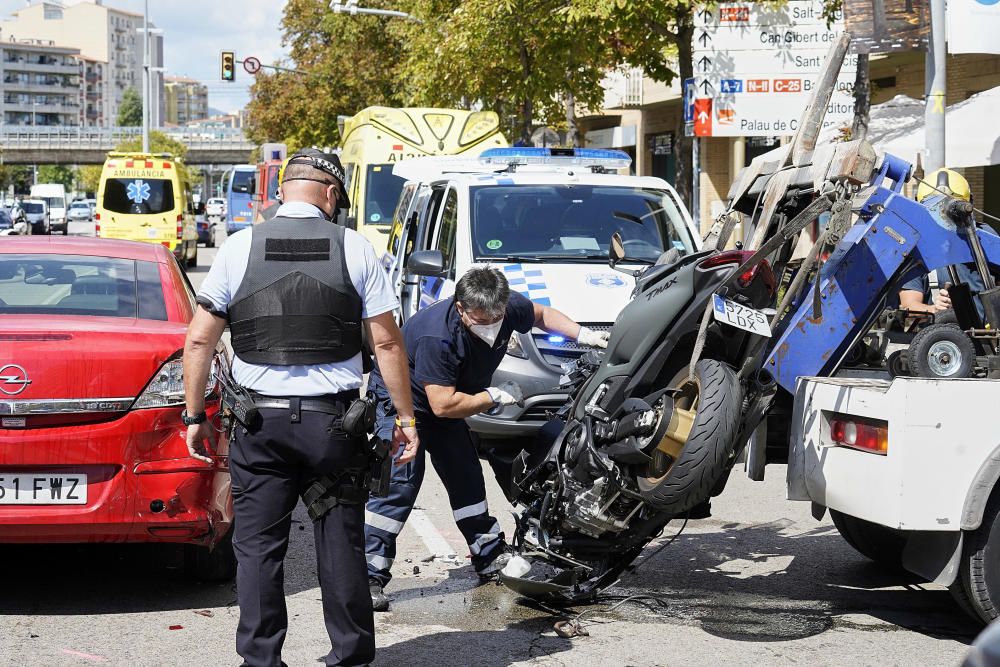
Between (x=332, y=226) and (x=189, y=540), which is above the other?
(x=332, y=226)

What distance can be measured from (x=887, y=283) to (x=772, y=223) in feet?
2.04

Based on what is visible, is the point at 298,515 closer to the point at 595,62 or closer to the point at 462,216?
the point at 462,216

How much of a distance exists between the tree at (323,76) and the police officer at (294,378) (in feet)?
102

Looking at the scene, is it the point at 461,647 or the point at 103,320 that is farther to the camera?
the point at 103,320

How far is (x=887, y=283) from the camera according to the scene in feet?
17.8

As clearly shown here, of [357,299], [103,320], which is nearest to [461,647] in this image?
[357,299]

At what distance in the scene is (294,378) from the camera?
4238mm

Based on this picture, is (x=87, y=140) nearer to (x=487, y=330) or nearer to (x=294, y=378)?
(x=487, y=330)

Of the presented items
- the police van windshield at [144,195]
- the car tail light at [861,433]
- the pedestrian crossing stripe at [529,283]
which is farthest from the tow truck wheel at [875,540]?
the police van windshield at [144,195]

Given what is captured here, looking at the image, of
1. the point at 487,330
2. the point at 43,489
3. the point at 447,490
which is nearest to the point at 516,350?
the point at 447,490

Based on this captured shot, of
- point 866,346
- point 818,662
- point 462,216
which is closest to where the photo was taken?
point 818,662

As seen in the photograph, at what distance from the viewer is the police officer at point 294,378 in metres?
4.21

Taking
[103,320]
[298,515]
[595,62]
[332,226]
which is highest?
[595,62]

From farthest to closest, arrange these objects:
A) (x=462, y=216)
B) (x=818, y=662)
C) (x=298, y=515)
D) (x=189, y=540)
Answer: (x=462, y=216), (x=298, y=515), (x=189, y=540), (x=818, y=662)
